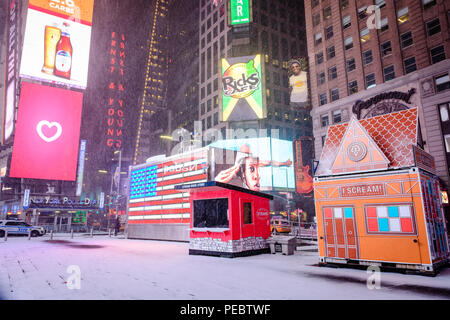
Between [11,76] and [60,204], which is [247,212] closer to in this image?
[60,204]

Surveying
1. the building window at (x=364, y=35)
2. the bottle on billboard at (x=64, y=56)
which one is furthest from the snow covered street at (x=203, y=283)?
the bottle on billboard at (x=64, y=56)

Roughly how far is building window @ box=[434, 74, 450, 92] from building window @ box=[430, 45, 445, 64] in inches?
81.0

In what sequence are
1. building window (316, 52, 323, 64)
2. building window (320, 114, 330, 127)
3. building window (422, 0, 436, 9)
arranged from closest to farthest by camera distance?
building window (422, 0, 436, 9) → building window (320, 114, 330, 127) → building window (316, 52, 323, 64)

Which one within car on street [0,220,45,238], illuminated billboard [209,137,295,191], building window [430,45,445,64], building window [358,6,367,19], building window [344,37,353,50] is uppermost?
building window [358,6,367,19]

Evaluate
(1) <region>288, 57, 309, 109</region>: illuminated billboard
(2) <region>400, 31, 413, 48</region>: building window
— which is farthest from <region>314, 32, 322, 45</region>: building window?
(2) <region>400, 31, 413, 48</region>: building window

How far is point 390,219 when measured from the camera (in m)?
10.0

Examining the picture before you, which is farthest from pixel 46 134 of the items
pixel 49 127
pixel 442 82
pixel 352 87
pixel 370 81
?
pixel 442 82

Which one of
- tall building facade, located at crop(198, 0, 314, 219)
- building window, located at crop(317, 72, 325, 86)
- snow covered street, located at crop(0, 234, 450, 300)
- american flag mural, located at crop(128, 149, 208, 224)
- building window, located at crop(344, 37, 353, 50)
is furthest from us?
tall building facade, located at crop(198, 0, 314, 219)

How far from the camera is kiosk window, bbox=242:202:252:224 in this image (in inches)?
604

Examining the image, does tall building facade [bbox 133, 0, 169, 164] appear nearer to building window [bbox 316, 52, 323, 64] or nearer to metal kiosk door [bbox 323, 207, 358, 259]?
building window [bbox 316, 52, 323, 64]

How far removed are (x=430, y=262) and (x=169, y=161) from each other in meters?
21.5

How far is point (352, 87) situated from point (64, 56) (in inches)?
1865

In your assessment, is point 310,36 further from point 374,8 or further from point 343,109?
point 343,109
